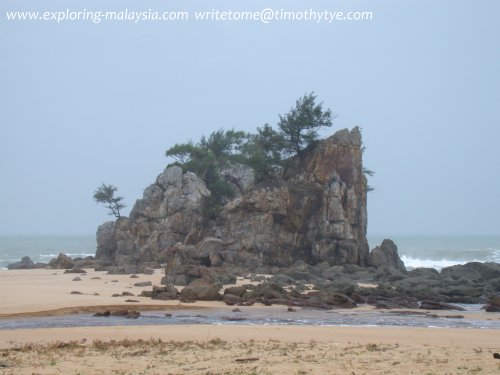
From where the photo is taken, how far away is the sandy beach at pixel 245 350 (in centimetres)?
1198

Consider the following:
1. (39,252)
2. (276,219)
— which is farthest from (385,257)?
(39,252)

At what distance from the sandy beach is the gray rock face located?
24968 millimetres

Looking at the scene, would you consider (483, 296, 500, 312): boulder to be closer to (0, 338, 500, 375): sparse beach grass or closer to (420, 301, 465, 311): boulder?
(420, 301, 465, 311): boulder

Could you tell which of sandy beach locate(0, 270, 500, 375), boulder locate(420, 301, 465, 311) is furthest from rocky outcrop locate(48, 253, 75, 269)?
boulder locate(420, 301, 465, 311)

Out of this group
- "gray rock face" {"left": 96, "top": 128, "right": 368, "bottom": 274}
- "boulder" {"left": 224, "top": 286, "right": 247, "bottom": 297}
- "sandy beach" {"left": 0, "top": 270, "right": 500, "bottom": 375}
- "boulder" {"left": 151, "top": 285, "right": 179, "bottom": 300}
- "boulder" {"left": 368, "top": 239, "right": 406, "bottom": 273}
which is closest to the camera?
"sandy beach" {"left": 0, "top": 270, "right": 500, "bottom": 375}

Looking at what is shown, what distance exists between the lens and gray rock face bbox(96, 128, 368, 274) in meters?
48.8

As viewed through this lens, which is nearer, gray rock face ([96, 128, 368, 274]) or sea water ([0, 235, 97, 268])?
gray rock face ([96, 128, 368, 274])

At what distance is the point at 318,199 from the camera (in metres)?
51.2

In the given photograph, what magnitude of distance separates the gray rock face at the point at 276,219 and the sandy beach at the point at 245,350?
24968mm

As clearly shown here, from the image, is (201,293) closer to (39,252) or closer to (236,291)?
(236,291)

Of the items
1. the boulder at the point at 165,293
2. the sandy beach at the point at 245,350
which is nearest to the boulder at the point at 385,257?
the boulder at the point at 165,293

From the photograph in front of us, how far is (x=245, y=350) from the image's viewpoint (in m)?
14.4

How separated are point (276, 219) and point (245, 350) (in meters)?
36.1

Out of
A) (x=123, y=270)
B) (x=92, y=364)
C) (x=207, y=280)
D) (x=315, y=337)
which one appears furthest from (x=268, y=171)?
(x=92, y=364)
